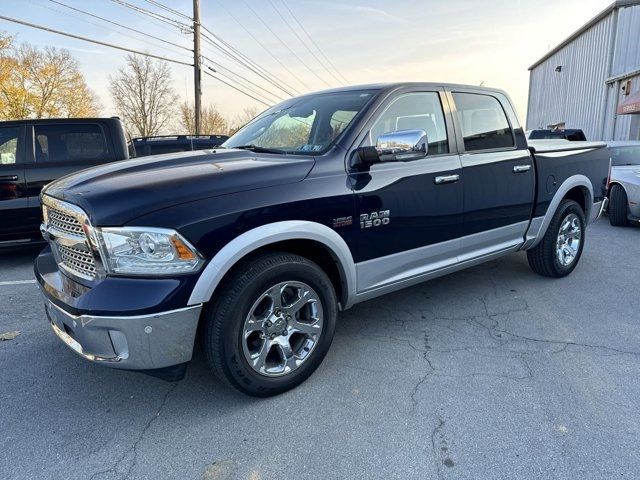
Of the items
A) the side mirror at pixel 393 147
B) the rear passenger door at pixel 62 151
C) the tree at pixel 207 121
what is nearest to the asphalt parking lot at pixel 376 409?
the side mirror at pixel 393 147

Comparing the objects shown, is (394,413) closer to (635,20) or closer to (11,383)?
(11,383)

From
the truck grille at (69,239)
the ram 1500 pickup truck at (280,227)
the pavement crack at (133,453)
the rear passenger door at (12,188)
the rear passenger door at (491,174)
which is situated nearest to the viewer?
the pavement crack at (133,453)

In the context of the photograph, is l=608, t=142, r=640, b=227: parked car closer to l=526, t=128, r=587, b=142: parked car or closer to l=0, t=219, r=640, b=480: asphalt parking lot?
l=526, t=128, r=587, b=142: parked car

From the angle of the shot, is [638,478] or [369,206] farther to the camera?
[369,206]

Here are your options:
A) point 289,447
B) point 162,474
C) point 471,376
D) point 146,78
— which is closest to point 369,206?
point 471,376

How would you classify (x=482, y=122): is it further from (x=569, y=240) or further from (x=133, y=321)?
(x=133, y=321)

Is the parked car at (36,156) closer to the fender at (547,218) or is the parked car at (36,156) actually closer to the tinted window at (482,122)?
the tinted window at (482,122)

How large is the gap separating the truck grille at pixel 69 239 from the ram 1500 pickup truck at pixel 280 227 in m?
0.01

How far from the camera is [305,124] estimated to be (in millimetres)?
3619

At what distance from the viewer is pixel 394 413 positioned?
8.89 ft

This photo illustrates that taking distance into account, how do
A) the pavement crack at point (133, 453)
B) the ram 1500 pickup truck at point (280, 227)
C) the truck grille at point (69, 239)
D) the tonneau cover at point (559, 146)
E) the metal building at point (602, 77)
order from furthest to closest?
the metal building at point (602, 77) → the tonneau cover at point (559, 146) → the truck grille at point (69, 239) → the ram 1500 pickup truck at point (280, 227) → the pavement crack at point (133, 453)

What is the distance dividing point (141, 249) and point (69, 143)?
4854mm

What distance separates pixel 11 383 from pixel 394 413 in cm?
246

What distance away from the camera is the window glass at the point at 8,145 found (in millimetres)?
5996
